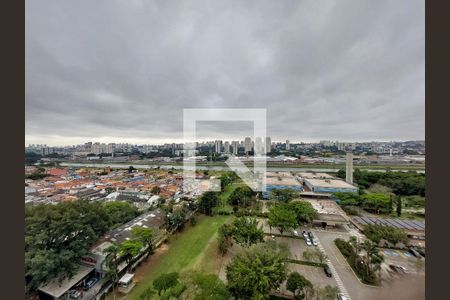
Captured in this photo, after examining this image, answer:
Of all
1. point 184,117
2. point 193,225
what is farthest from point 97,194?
point 184,117

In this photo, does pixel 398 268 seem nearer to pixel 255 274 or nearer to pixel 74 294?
pixel 255 274

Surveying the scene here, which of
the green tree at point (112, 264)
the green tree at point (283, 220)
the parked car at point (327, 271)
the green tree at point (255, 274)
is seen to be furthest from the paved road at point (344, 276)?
the green tree at point (112, 264)

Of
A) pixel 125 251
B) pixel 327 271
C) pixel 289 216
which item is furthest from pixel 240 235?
pixel 125 251

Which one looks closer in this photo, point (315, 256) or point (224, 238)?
point (315, 256)

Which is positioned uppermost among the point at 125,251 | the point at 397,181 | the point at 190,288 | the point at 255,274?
the point at 397,181

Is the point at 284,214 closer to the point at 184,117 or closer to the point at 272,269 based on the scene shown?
the point at 272,269

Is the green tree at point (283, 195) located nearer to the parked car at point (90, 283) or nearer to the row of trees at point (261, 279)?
the row of trees at point (261, 279)
